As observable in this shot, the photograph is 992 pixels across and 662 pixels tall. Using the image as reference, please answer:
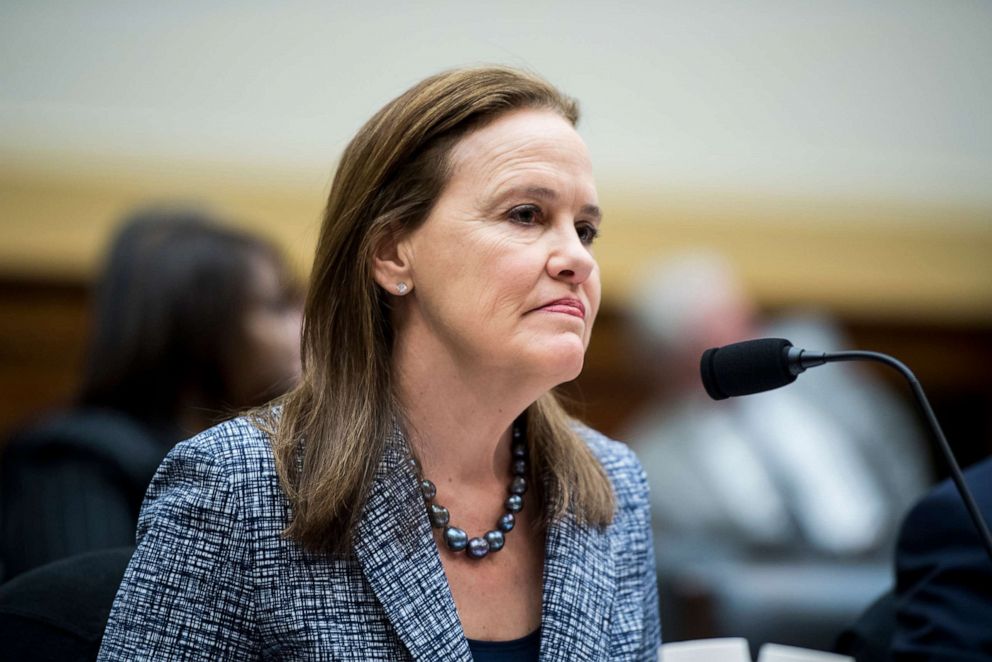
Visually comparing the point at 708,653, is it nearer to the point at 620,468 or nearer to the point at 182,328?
the point at 620,468

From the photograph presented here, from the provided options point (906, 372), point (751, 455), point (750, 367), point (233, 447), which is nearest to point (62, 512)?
point (233, 447)

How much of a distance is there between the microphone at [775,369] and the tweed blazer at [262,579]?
39 cm

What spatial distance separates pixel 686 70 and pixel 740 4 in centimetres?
38

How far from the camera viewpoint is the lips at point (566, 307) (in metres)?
1.48

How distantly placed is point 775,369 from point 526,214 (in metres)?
0.36

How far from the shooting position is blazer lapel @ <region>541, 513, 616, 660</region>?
1530 mm

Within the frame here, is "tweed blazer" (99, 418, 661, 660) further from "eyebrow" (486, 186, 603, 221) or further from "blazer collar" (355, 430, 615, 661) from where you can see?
"eyebrow" (486, 186, 603, 221)

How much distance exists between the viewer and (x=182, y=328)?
2514 millimetres

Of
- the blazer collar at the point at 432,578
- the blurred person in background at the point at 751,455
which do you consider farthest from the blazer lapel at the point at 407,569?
the blurred person in background at the point at 751,455

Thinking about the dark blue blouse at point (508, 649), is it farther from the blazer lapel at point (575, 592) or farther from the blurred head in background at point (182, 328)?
the blurred head in background at point (182, 328)

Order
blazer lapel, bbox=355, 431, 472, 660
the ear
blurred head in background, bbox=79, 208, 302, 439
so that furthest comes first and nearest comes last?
1. blurred head in background, bbox=79, 208, 302, 439
2. the ear
3. blazer lapel, bbox=355, 431, 472, 660

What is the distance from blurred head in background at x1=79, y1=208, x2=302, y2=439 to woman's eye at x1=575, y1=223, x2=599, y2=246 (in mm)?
1033

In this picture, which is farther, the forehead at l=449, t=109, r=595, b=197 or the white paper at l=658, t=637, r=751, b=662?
the white paper at l=658, t=637, r=751, b=662

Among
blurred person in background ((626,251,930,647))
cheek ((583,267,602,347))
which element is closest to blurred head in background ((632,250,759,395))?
blurred person in background ((626,251,930,647))
